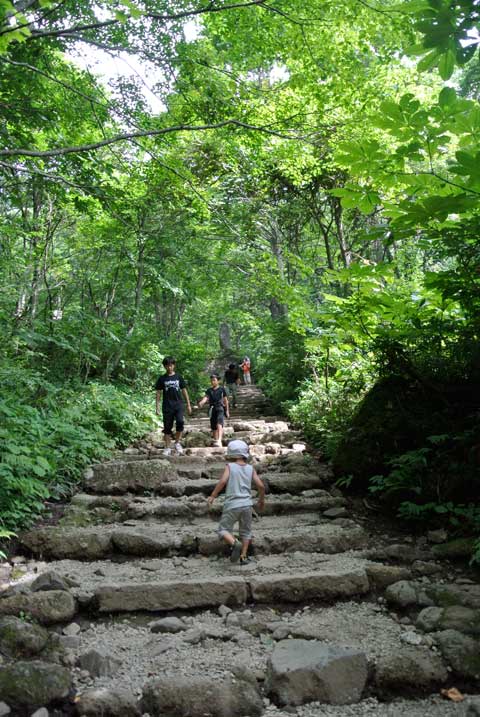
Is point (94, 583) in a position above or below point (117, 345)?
below

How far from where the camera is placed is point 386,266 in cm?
480

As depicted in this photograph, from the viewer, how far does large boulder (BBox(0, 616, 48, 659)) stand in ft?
9.76

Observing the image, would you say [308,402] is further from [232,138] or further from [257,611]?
[257,611]

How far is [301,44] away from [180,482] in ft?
22.4

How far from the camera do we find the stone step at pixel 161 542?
468 cm

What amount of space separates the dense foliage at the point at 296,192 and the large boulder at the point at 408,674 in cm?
197

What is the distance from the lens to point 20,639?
3.00 meters

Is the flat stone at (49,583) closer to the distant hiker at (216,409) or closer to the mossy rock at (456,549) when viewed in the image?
the mossy rock at (456,549)

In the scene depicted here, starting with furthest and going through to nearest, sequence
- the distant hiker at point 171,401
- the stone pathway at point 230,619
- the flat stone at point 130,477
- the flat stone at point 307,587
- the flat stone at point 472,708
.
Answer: the distant hiker at point 171,401 < the flat stone at point 130,477 < the flat stone at point 307,587 < the stone pathway at point 230,619 < the flat stone at point 472,708

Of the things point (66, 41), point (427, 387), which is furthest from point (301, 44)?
point (427, 387)

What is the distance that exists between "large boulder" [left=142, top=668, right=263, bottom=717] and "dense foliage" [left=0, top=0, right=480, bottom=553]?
279 centimetres

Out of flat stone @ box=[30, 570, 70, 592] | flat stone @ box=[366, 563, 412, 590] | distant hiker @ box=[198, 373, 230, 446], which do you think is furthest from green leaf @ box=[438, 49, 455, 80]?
distant hiker @ box=[198, 373, 230, 446]

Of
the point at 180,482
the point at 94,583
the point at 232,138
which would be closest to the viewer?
the point at 94,583

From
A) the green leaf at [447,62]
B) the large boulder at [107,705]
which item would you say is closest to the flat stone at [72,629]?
the large boulder at [107,705]
